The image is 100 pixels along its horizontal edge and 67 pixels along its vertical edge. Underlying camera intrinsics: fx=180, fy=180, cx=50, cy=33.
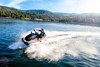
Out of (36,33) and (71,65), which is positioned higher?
(36,33)

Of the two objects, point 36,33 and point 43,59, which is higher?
point 36,33

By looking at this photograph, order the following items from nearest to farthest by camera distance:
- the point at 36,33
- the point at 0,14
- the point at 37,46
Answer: the point at 37,46, the point at 36,33, the point at 0,14

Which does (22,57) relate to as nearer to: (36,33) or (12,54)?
(12,54)

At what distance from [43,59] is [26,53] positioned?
3334 mm

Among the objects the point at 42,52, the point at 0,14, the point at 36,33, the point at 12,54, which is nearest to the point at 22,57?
the point at 12,54

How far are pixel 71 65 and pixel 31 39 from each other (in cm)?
999

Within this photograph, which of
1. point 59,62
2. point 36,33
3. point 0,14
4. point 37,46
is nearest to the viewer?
point 59,62

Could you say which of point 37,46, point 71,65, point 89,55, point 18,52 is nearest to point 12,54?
point 18,52

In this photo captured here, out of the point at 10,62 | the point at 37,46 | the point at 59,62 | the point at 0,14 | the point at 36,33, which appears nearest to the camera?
the point at 10,62

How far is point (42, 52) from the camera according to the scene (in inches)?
955

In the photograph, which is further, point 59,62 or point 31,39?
point 31,39

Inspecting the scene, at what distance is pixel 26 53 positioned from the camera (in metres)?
23.6

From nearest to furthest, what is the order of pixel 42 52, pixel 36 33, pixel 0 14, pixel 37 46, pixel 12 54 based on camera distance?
pixel 12 54
pixel 42 52
pixel 37 46
pixel 36 33
pixel 0 14

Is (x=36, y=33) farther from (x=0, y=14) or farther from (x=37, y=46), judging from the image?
(x=0, y=14)
